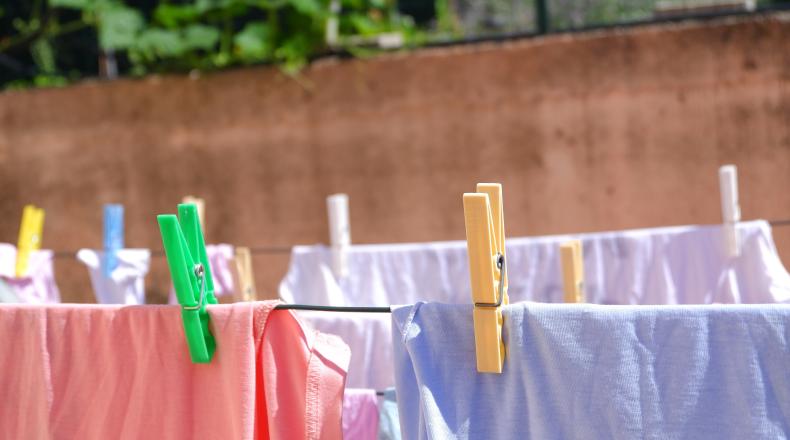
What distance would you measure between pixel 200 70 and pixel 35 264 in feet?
4.65

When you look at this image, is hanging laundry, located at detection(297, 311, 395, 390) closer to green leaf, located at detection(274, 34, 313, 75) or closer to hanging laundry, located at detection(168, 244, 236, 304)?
hanging laundry, located at detection(168, 244, 236, 304)

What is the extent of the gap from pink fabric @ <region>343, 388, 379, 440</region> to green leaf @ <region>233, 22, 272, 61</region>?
7.47 feet

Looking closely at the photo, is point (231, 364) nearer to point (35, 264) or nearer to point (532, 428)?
point (532, 428)

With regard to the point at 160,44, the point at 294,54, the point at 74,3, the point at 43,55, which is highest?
the point at 74,3

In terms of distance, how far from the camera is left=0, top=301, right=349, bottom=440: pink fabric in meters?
1.13

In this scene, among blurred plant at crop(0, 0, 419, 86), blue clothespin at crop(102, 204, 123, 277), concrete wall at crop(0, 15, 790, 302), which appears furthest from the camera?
blurred plant at crop(0, 0, 419, 86)

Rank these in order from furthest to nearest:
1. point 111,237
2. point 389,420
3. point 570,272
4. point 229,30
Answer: point 229,30
point 111,237
point 570,272
point 389,420

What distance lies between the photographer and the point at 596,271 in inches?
76.4

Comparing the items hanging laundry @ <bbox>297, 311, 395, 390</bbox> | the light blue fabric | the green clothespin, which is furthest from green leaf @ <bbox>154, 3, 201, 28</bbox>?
the light blue fabric

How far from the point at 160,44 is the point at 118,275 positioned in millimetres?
1651

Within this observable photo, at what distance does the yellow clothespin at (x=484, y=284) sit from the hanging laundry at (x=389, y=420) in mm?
289

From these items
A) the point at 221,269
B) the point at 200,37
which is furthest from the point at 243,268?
the point at 200,37

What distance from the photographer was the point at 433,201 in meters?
3.08

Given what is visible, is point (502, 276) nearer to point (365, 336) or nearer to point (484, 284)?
point (484, 284)
